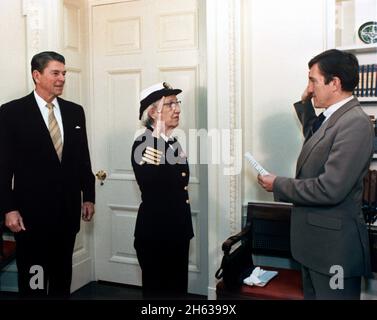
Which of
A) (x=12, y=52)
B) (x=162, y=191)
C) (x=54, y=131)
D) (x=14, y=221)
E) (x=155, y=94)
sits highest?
(x=12, y=52)

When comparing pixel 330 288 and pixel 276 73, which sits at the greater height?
pixel 276 73

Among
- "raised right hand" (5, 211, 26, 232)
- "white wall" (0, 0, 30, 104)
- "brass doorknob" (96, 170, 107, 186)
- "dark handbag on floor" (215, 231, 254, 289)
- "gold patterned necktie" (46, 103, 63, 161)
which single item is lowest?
"dark handbag on floor" (215, 231, 254, 289)

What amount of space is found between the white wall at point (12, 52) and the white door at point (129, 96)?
39cm

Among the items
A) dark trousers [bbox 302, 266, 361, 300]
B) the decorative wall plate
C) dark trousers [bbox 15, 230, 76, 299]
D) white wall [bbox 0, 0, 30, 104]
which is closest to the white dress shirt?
white wall [bbox 0, 0, 30, 104]

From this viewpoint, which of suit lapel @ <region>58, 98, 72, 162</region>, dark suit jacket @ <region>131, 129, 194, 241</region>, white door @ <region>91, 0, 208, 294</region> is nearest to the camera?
dark suit jacket @ <region>131, 129, 194, 241</region>

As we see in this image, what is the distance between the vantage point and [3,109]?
159 centimetres

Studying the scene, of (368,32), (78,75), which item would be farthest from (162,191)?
(368,32)

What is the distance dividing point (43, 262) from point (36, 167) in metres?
0.38

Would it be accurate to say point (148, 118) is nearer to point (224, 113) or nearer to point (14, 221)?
point (224, 113)

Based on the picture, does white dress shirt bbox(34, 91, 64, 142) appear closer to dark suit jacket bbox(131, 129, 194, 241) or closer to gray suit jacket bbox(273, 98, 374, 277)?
dark suit jacket bbox(131, 129, 194, 241)

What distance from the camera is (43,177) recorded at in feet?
5.26

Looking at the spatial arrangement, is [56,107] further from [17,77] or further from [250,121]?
[250,121]

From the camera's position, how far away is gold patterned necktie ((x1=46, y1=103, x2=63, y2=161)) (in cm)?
162

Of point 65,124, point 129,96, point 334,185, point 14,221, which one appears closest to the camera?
point 334,185
